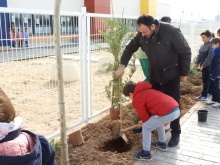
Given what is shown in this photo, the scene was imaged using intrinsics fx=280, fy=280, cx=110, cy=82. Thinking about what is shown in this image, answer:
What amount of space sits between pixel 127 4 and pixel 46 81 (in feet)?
98.0

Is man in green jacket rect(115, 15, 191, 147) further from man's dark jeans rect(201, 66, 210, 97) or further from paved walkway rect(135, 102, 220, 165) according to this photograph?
man's dark jeans rect(201, 66, 210, 97)

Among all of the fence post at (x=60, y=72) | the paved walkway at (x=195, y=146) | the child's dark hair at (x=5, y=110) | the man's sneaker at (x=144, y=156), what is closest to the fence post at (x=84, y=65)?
the paved walkway at (x=195, y=146)

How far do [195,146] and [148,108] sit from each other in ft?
3.63

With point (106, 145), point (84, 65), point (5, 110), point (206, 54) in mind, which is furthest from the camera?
point (206, 54)

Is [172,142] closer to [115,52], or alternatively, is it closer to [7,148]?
[115,52]

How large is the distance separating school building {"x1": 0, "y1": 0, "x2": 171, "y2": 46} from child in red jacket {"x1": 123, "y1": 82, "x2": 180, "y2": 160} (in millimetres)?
1446

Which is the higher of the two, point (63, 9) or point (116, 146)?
point (63, 9)

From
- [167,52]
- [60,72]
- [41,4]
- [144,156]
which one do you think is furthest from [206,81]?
[41,4]

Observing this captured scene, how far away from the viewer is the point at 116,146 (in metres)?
4.33

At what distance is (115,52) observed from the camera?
4.77m

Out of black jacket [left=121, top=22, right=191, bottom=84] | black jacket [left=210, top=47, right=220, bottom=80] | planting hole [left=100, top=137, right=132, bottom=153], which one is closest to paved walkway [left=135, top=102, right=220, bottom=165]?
planting hole [left=100, top=137, right=132, bottom=153]

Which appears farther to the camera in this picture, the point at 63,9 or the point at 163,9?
the point at 163,9

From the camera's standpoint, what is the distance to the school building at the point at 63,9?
3.51m

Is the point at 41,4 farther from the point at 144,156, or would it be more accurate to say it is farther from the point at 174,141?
the point at 144,156
